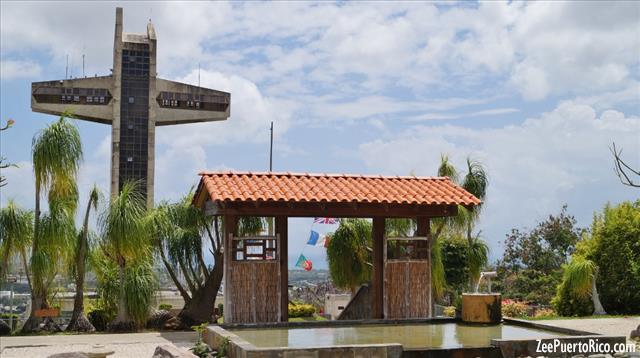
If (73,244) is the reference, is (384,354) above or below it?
below

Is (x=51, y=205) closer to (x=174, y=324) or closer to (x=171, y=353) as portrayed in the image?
(x=174, y=324)

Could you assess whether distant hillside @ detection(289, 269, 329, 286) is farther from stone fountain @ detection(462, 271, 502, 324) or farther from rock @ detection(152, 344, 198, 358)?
rock @ detection(152, 344, 198, 358)

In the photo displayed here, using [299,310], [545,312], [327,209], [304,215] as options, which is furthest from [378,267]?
[545,312]

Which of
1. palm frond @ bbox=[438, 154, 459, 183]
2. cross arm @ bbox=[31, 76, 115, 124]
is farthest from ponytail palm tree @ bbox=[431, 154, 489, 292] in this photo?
cross arm @ bbox=[31, 76, 115, 124]

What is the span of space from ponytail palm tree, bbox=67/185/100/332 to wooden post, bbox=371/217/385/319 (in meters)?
6.97

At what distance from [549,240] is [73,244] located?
982 inches

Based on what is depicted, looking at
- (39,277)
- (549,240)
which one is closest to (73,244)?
(39,277)

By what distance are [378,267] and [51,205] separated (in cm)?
787

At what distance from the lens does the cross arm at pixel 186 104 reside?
3073 cm

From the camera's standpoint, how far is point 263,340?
11.9 meters

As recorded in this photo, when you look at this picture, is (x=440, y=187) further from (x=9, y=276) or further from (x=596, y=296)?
(x=9, y=276)

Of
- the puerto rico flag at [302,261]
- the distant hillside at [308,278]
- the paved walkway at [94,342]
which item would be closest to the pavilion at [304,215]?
the paved walkway at [94,342]

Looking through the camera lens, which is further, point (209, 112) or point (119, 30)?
point (209, 112)

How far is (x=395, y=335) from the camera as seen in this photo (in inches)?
498
